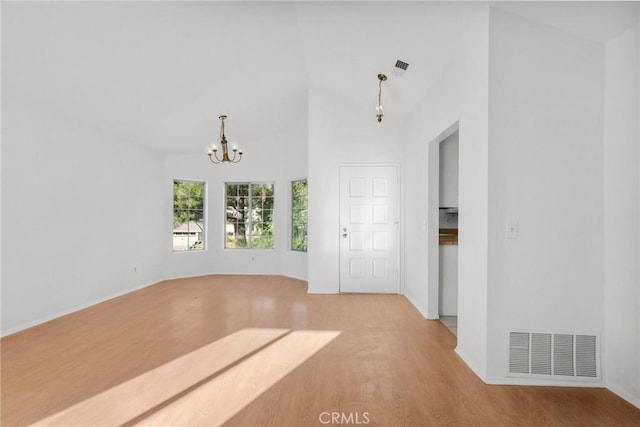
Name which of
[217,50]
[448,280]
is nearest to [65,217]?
[217,50]

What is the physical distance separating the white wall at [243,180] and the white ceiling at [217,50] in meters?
1.72

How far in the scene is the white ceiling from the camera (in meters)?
2.73

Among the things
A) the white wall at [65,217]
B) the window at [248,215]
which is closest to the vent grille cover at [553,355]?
the white wall at [65,217]

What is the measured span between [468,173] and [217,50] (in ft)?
9.81

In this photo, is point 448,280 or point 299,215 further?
point 299,215

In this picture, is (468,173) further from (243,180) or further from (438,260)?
(243,180)

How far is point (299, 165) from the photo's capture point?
6871mm

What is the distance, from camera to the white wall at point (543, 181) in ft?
8.18

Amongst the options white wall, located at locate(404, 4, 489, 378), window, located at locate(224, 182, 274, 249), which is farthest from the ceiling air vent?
window, located at locate(224, 182, 274, 249)

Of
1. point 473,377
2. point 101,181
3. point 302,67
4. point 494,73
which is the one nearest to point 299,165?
point 302,67

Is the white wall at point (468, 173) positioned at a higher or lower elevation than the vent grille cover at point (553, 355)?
higher

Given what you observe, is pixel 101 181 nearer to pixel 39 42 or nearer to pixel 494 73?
pixel 39 42

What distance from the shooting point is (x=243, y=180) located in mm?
7398

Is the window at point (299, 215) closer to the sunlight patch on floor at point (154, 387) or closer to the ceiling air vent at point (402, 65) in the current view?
the ceiling air vent at point (402, 65)
